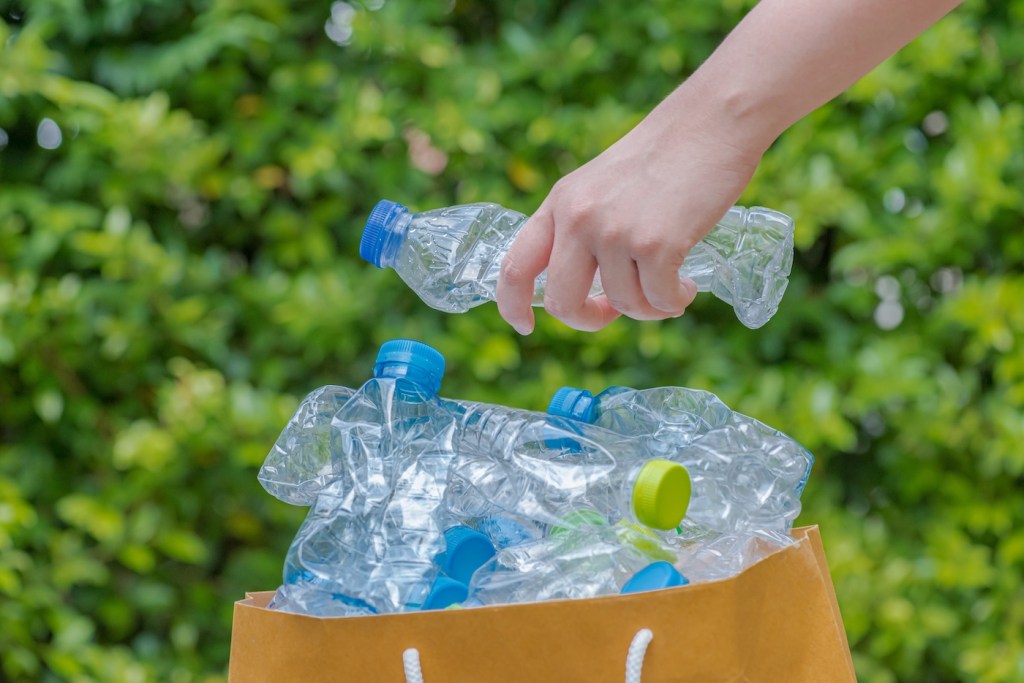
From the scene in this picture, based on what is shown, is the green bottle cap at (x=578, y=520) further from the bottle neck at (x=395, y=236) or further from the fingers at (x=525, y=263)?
the bottle neck at (x=395, y=236)

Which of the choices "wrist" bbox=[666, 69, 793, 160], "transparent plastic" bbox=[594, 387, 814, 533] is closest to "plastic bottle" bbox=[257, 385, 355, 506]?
"transparent plastic" bbox=[594, 387, 814, 533]

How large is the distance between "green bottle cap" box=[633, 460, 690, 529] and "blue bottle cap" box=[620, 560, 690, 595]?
0.09 ft

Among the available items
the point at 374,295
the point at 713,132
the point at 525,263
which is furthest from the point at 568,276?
the point at 374,295

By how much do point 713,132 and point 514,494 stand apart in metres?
0.31

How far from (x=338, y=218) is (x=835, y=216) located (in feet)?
2.78

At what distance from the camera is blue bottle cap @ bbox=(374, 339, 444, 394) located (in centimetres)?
84

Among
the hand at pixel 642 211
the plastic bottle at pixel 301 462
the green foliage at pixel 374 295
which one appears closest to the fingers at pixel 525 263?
the hand at pixel 642 211

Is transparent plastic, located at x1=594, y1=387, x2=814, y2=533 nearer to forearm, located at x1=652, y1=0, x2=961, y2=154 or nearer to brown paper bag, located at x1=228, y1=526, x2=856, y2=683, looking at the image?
brown paper bag, located at x1=228, y1=526, x2=856, y2=683

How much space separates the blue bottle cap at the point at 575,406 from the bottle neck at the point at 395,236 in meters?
0.19

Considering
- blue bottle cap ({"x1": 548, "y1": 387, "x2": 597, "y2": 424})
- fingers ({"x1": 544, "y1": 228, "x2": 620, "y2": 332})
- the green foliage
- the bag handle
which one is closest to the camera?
the bag handle

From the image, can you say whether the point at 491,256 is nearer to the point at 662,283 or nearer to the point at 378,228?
the point at 378,228

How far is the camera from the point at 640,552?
739mm

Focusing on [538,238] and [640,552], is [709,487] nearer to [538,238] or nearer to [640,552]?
[640,552]

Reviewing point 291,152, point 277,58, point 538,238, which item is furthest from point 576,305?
point 277,58
